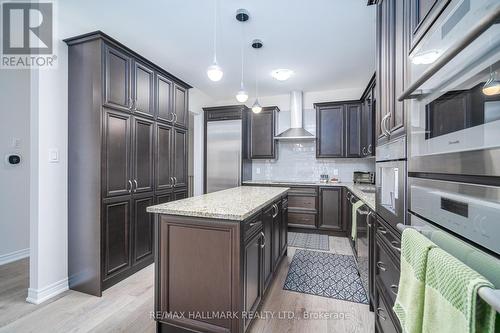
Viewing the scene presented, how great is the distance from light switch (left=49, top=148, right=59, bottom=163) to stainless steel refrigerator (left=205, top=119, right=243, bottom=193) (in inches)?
105

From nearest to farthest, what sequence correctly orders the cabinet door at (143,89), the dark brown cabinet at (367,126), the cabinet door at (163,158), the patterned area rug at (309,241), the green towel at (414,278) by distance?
the green towel at (414,278) < the cabinet door at (143,89) < the cabinet door at (163,158) < the dark brown cabinet at (367,126) < the patterned area rug at (309,241)

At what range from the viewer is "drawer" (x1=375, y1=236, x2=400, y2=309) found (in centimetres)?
111

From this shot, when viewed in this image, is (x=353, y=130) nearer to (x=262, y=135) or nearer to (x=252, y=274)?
(x=262, y=135)

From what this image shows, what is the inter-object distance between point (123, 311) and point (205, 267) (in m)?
1.06

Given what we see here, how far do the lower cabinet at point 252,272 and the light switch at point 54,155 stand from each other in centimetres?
201

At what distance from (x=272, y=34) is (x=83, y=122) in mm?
2188

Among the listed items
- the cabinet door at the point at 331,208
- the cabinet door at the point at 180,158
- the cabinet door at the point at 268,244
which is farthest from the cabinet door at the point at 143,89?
the cabinet door at the point at 331,208

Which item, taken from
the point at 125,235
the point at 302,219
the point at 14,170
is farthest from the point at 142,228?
the point at 302,219

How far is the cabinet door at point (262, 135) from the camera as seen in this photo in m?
4.61

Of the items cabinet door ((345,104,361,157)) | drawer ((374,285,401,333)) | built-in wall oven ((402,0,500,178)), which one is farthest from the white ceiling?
drawer ((374,285,401,333))

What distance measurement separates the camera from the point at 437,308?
545 mm

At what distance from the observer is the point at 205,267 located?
4.88 feet

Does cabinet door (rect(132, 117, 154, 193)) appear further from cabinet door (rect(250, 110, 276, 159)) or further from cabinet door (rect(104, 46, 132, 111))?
cabinet door (rect(250, 110, 276, 159))

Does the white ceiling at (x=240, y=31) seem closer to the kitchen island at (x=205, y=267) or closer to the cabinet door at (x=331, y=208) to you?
the kitchen island at (x=205, y=267)
